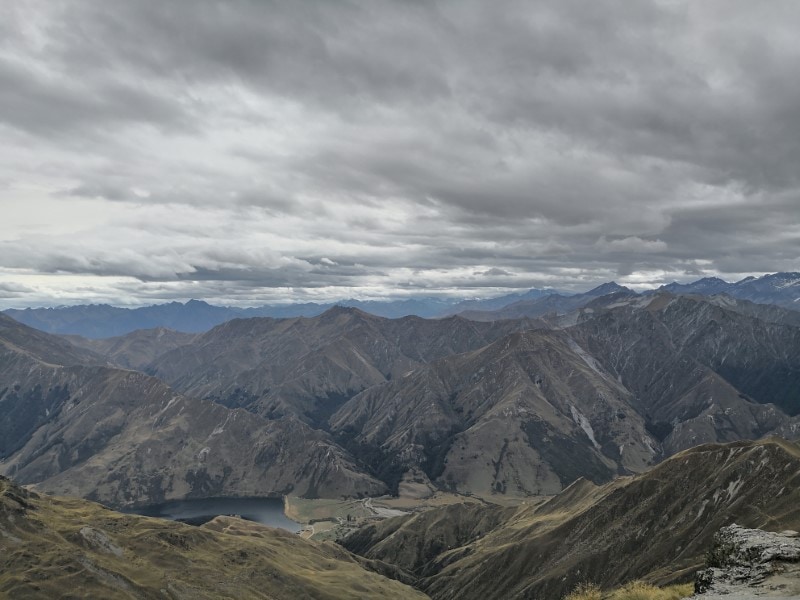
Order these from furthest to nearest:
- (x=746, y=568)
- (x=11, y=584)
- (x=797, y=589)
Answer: (x=11, y=584) < (x=746, y=568) < (x=797, y=589)

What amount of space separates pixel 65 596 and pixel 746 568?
726 feet

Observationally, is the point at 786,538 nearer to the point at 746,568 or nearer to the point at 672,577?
Answer: the point at 746,568

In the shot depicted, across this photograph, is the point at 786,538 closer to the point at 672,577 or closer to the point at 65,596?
the point at 672,577

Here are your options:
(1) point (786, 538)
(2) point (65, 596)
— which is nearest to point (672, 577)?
(1) point (786, 538)

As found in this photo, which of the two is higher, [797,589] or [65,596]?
[797,589]

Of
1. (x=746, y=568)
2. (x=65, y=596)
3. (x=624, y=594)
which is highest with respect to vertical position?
(x=746, y=568)

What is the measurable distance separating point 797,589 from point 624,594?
13719 millimetres

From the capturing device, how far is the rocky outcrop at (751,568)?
154 ft

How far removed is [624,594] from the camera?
52.9 m

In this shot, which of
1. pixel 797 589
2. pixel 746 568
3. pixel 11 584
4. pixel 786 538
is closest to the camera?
pixel 797 589

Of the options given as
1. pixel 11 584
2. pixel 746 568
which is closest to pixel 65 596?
pixel 11 584

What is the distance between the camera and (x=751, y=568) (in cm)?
5109

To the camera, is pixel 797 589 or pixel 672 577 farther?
pixel 672 577

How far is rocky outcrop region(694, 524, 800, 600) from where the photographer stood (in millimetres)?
46906
